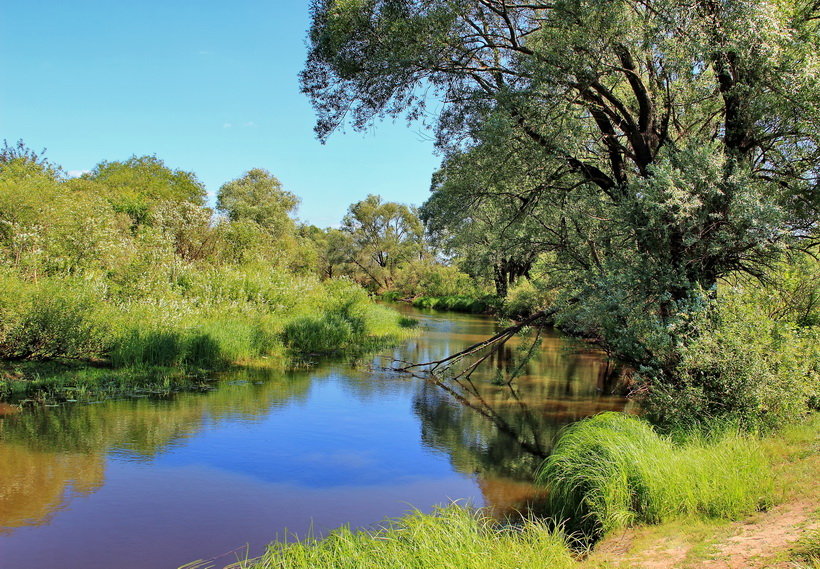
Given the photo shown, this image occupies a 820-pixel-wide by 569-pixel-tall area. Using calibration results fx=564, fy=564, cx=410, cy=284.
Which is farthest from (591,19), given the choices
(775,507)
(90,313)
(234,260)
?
(234,260)

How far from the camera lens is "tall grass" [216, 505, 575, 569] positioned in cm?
504

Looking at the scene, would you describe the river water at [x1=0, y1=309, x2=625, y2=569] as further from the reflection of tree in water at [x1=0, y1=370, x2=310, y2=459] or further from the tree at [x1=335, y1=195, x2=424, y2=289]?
the tree at [x1=335, y1=195, x2=424, y2=289]

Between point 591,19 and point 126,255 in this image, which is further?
point 126,255

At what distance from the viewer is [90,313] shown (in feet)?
46.8

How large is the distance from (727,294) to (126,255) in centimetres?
1948

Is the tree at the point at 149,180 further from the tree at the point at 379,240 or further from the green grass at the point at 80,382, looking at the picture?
the green grass at the point at 80,382

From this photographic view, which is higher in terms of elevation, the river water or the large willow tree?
the large willow tree

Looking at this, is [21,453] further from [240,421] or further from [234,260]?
[234,260]

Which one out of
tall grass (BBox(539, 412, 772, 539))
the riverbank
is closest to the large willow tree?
tall grass (BBox(539, 412, 772, 539))

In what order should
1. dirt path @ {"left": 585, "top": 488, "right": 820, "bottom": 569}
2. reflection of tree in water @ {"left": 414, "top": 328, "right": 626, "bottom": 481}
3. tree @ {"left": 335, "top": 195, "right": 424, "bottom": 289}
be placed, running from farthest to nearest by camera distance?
tree @ {"left": 335, "top": 195, "right": 424, "bottom": 289}, reflection of tree in water @ {"left": 414, "top": 328, "right": 626, "bottom": 481}, dirt path @ {"left": 585, "top": 488, "right": 820, "bottom": 569}

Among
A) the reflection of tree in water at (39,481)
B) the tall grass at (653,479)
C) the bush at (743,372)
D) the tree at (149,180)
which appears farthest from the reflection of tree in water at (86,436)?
the tree at (149,180)

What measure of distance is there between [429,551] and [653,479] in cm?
315

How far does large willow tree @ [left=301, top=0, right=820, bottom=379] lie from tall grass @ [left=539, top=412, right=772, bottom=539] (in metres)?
2.07

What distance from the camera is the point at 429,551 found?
5180 millimetres
